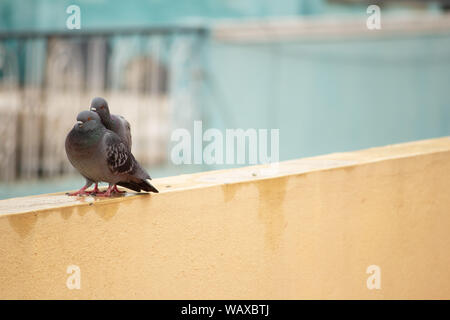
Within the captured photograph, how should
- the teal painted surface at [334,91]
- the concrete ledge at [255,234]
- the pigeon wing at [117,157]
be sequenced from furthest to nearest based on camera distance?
the teal painted surface at [334,91]
the pigeon wing at [117,157]
the concrete ledge at [255,234]

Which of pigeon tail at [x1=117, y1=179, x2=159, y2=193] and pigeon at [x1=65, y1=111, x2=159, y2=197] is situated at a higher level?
pigeon at [x1=65, y1=111, x2=159, y2=197]

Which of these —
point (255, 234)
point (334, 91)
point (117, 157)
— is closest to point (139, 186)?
point (117, 157)

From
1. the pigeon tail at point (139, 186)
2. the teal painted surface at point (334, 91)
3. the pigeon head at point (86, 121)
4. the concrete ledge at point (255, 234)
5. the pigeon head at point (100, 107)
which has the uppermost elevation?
the teal painted surface at point (334, 91)

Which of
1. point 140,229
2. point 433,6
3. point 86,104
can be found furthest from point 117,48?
point 140,229

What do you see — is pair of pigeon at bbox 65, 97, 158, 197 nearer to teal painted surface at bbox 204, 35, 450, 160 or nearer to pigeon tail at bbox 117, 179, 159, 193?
pigeon tail at bbox 117, 179, 159, 193

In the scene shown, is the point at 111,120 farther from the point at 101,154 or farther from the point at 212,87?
the point at 212,87

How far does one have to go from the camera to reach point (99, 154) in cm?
197

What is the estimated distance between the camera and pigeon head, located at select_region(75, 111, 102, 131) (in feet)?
6.41

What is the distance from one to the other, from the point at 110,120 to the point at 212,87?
356 centimetres

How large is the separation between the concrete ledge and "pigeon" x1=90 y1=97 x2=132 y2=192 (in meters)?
0.24

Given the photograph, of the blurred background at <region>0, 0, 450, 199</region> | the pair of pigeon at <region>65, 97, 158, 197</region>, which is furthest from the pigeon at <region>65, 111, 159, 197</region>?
the blurred background at <region>0, 0, 450, 199</region>

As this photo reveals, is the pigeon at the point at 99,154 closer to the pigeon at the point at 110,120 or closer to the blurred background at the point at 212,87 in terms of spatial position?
the pigeon at the point at 110,120

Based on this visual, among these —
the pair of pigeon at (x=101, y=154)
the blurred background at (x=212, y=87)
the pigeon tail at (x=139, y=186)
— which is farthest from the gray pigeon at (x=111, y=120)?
the blurred background at (x=212, y=87)

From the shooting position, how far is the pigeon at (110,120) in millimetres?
2049
